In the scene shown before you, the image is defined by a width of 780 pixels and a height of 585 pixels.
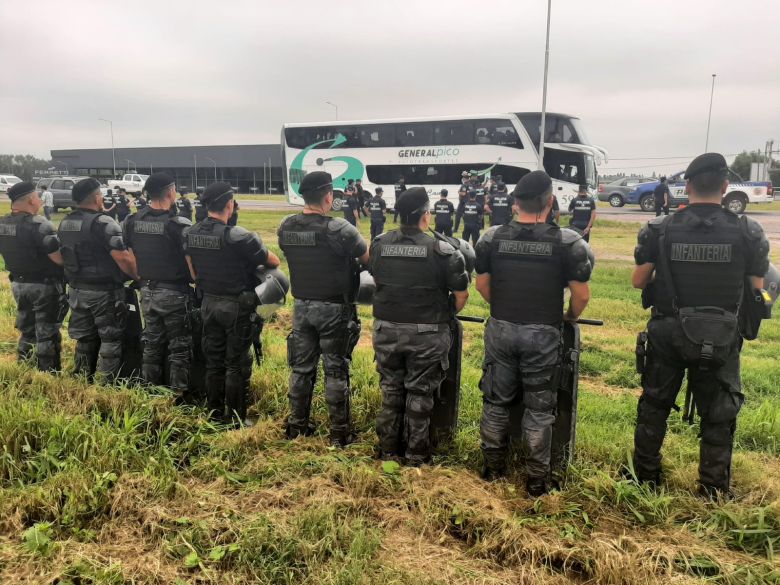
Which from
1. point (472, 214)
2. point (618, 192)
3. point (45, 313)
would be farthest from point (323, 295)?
point (618, 192)

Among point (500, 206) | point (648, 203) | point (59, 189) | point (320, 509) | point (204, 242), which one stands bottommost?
point (320, 509)

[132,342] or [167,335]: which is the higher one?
[167,335]

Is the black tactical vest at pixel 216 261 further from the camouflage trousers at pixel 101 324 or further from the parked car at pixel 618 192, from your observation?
the parked car at pixel 618 192

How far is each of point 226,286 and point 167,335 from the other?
82 cm

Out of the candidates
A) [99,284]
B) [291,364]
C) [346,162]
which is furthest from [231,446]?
[346,162]

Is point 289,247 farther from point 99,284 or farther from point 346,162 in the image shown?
point 346,162

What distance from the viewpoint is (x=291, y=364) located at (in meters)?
3.73

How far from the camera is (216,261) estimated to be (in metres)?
3.84

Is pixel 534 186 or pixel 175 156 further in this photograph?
pixel 175 156

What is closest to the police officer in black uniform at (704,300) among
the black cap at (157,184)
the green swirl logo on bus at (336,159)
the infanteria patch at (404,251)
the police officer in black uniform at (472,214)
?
the infanteria patch at (404,251)

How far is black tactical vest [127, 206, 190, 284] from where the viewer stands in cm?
414

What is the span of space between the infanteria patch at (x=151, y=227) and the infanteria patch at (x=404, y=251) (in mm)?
1933

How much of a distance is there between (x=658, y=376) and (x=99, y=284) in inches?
166

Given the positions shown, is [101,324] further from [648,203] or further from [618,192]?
[618,192]
